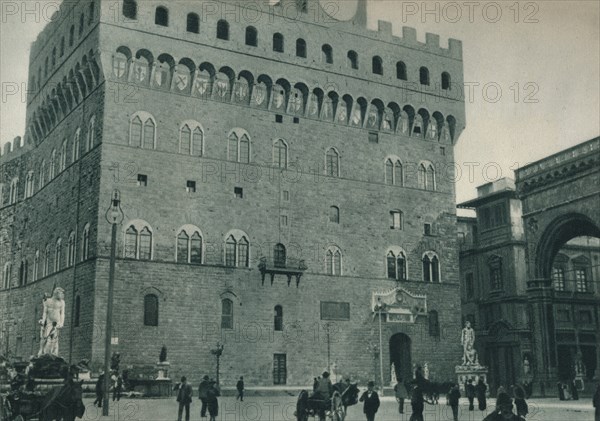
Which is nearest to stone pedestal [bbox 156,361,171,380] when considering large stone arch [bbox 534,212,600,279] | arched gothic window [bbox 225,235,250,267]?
arched gothic window [bbox 225,235,250,267]

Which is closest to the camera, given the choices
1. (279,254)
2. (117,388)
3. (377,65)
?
(117,388)

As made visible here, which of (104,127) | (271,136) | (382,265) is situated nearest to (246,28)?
(271,136)

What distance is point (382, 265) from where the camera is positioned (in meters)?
40.0

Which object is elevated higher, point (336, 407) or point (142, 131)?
point (142, 131)

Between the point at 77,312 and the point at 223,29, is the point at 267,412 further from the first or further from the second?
the point at 223,29

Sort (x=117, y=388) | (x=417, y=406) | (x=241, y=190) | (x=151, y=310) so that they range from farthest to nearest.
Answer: (x=241, y=190) < (x=151, y=310) < (x=117, y=388) < (x=417, y=406)

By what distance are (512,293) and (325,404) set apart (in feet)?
104

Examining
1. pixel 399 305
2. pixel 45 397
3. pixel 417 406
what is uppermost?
pixel 399 305

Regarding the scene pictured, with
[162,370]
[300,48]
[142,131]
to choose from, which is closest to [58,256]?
[142,131]

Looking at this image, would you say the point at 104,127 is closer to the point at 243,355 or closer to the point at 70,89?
the point at 70,89

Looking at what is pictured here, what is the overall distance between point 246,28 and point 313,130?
6351mm

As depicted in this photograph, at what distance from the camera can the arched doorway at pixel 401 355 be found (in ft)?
130

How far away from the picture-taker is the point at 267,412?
26.3 meters

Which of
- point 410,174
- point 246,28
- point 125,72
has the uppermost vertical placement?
point 246,28
